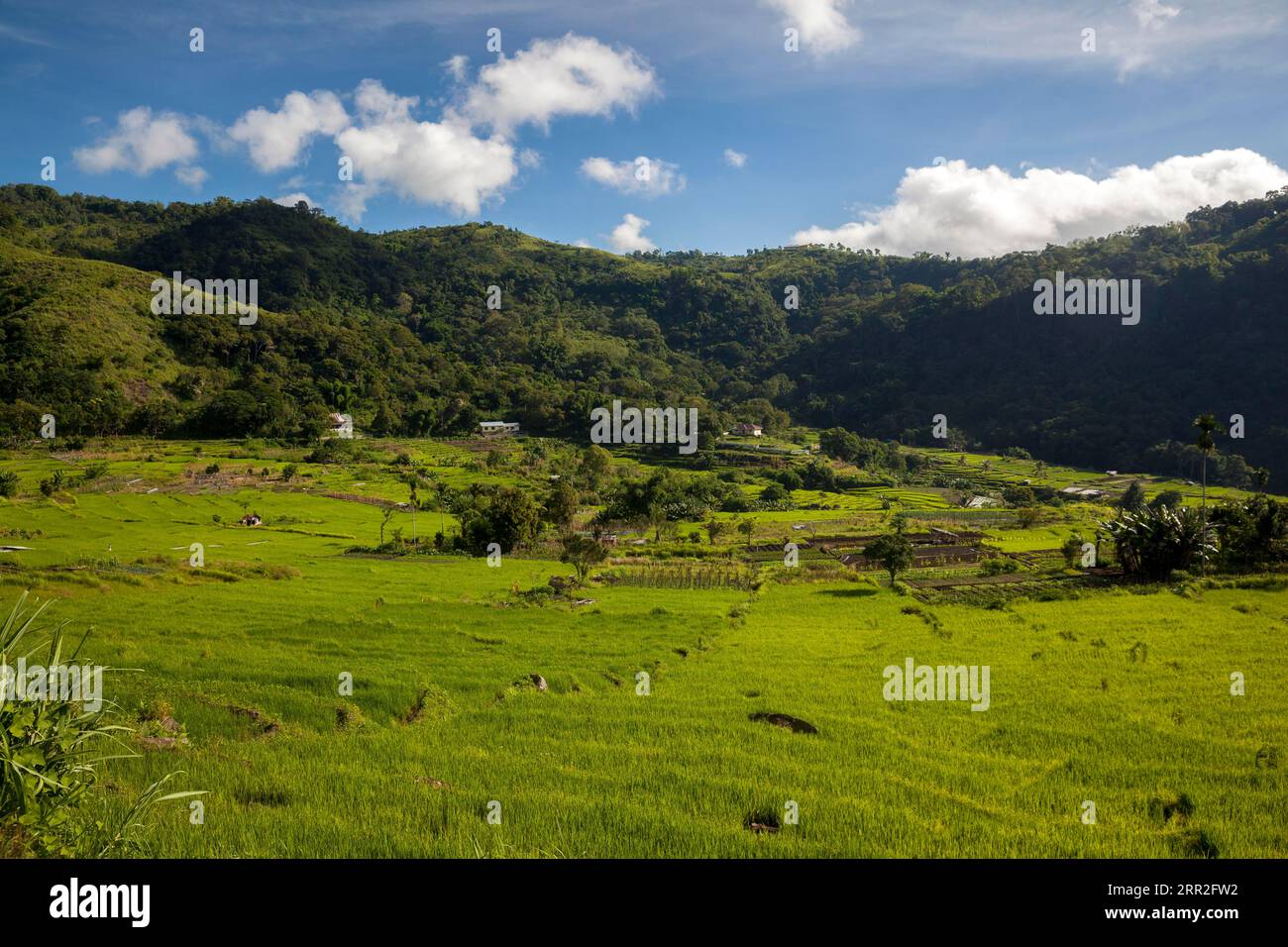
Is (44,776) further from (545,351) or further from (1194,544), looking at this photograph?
(545,351)

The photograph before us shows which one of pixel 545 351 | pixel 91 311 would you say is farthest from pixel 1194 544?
pixel 545 351

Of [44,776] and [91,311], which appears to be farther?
[91,311]

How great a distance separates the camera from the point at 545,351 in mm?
159250

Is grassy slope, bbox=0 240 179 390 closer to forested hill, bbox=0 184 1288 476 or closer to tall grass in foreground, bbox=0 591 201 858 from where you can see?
forested hill, bbox=0 184 1288 476

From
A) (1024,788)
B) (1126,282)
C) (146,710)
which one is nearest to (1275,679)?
(1024,788)

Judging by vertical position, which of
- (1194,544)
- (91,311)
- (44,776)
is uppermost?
(91,311)

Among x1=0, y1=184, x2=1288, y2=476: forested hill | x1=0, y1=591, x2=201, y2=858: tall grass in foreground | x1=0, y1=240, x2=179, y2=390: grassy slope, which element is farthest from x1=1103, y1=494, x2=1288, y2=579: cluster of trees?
x1=0, y1=240, x2=179, y2=390: grassy slope

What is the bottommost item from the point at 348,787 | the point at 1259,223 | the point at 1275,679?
the point at 1275,679

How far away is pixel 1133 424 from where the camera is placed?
112m

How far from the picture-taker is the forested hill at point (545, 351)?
292 feet

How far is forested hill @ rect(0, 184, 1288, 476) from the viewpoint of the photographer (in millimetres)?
88938
